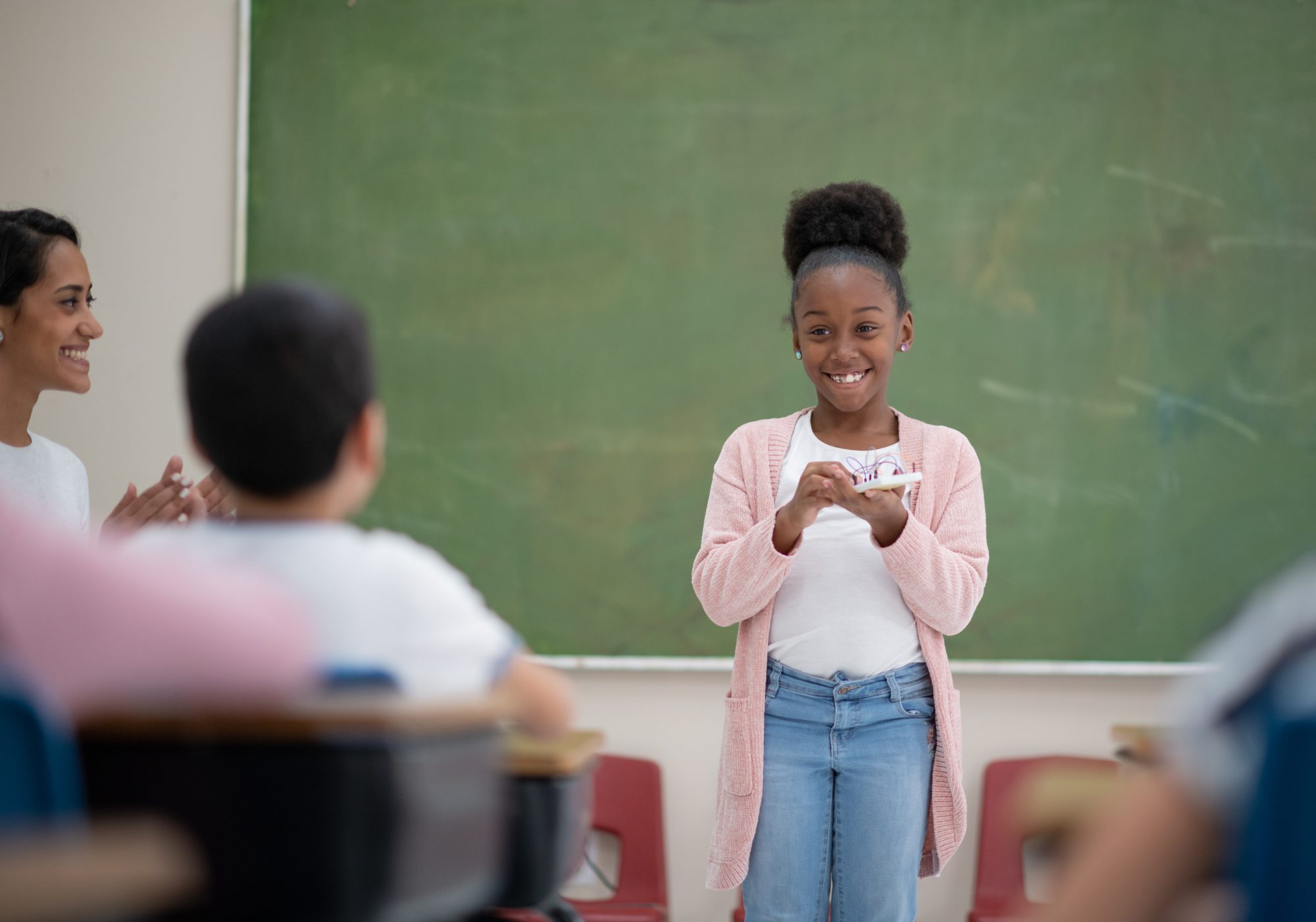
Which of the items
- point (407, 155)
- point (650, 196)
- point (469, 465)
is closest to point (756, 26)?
point (650, 196)

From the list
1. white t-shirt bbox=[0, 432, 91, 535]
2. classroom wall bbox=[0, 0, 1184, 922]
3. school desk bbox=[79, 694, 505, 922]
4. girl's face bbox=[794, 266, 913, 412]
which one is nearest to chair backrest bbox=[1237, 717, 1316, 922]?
school desk bbox=[79, 694, 505, 922]

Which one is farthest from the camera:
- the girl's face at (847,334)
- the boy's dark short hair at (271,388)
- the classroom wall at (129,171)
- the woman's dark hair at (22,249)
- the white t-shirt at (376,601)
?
the classroom wall at (129,171)

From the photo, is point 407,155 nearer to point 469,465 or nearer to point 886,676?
point 469,465

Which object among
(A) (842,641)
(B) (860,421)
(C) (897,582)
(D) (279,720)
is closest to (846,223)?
(B) (860,421)

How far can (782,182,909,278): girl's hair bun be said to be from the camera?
234cm

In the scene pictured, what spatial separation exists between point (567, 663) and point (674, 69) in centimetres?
173

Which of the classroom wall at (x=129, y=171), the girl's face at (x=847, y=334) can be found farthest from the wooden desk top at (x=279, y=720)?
the classroom wall at (x=129, y=171)

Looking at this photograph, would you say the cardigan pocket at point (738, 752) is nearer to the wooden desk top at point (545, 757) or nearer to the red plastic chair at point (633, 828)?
the wooden desk top at point (545, 757)

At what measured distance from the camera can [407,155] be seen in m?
3.42

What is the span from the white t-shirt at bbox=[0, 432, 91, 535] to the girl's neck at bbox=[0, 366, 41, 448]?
0.07 ft

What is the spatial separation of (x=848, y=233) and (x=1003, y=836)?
1.77m

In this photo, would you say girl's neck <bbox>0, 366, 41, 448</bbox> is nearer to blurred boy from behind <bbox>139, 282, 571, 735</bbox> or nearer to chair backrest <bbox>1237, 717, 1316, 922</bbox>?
blurred boy from behind <bbox>139, 282, 571, 735</bbox>

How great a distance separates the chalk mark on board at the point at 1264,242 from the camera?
3.23m

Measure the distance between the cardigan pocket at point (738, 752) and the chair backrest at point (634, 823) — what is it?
117 cm
